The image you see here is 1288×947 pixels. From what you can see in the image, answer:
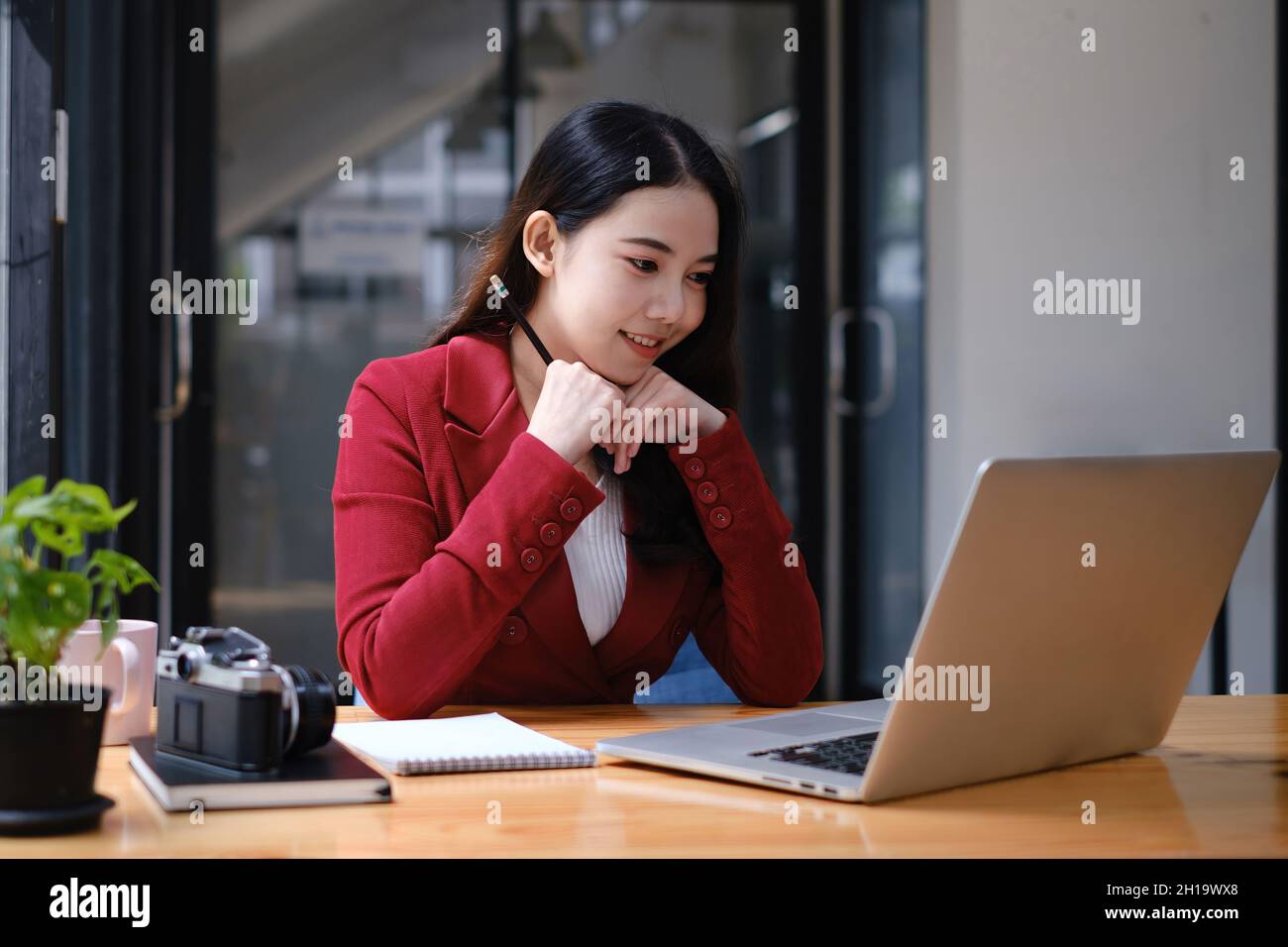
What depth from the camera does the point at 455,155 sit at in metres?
4.09

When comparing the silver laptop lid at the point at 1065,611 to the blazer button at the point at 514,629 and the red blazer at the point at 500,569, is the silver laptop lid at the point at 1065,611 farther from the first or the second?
the blazer button at the point at 514,629

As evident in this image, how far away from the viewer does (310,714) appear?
3.03 feet

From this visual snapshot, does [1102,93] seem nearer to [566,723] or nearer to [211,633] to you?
[566,723]

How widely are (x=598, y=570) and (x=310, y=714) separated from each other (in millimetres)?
666

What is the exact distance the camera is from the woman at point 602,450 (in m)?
1.43

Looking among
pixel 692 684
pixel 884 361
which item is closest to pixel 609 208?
pixel 692 684

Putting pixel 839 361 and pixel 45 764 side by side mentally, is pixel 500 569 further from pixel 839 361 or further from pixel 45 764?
pixel 839 361

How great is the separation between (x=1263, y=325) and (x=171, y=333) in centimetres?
255

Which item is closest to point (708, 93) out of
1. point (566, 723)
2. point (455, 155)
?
point (455, 155)

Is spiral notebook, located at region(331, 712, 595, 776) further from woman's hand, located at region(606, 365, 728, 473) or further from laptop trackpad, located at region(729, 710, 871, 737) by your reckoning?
woman's hand, located at region(606, 365, 728, 473)

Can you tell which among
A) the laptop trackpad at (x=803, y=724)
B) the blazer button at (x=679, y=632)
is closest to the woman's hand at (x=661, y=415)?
the blazer button at (x=679, y=632)

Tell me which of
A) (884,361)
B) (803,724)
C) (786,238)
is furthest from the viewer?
(786,238)

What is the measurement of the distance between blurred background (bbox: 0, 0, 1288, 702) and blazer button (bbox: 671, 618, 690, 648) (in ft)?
4.62

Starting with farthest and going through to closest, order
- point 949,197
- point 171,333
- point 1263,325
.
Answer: point 949,197, point 171,333, point 1263,325
